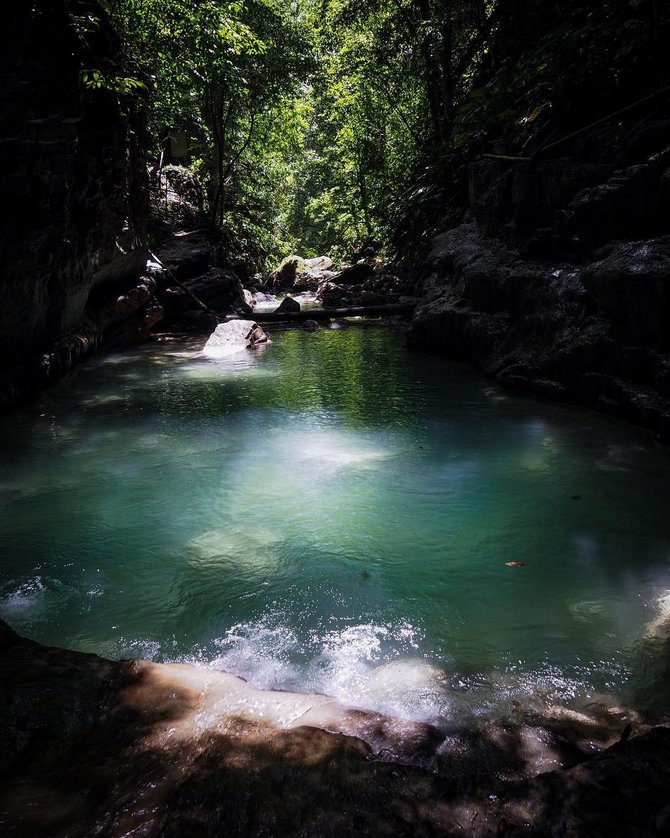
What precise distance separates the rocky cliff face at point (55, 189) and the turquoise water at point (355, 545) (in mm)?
1259

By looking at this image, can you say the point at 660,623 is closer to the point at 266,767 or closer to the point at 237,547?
the point at 266,767

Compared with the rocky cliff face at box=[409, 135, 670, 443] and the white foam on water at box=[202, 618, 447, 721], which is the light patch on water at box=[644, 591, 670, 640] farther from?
the rocky cliff face at box=[409, 135, 670, 443]

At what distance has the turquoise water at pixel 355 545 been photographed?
2732 millimetres

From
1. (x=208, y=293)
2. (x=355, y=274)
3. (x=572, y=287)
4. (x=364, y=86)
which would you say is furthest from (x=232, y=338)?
(x=364, y=86)

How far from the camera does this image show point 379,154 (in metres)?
22.0

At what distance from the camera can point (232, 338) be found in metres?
11.6

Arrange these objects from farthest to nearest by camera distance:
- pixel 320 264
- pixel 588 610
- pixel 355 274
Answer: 1. pixel 320 264
2. pixel 355 274
3. pixel 588 610

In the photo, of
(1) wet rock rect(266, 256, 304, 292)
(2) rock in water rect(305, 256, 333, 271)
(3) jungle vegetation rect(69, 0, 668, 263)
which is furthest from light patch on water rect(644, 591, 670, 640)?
(2) rock in water rect(305, 256, 333, 271)

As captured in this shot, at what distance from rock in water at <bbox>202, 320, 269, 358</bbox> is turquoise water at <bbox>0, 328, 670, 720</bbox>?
13.9 feet

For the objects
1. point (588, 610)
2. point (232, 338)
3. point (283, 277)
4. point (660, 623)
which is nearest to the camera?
point (660, 623)

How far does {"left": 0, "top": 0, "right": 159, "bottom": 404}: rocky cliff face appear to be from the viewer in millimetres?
6242

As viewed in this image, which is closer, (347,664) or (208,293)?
(347,664)

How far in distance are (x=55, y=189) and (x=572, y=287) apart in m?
6.63

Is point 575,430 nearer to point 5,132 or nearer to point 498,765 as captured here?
point 498,765
